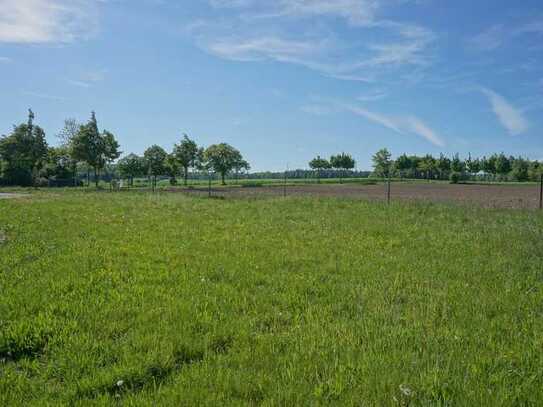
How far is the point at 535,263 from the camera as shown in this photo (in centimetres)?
698

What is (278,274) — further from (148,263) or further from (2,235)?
(2,235)

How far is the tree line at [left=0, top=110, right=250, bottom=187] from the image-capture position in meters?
46.0

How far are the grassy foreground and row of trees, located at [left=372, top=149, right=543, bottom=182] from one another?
95.4 meters

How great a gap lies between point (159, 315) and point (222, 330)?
854mm

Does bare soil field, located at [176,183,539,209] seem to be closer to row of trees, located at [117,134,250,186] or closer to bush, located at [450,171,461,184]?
row of trees, located at [117,134,250,186]

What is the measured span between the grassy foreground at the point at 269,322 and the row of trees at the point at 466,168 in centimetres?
9538

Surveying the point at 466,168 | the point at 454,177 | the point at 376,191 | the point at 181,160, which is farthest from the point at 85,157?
the point at 466,168

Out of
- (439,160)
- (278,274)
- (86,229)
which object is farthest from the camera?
(439,160)

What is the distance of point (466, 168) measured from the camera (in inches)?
4564

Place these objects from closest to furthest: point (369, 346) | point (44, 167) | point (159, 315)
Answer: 1. point (369, 346)
2. point (159, 315)
3. point (44, 167)

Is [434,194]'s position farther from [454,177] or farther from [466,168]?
[466,168]

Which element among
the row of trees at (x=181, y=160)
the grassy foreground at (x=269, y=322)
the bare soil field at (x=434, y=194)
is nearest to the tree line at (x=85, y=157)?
the row of trees at (x=181, y=160)

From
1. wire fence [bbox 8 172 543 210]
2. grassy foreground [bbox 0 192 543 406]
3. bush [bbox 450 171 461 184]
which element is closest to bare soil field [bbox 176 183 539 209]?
wire fence [bbox 8 172 543 210]

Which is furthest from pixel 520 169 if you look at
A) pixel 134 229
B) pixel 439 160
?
pixel 134 229
